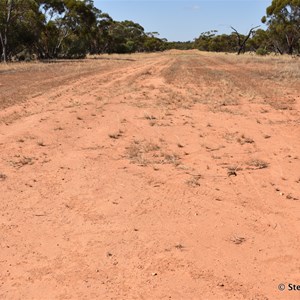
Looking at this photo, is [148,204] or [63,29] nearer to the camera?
[148,204]

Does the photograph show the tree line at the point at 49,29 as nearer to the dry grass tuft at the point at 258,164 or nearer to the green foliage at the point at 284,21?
the green foliage at the point at 284,21

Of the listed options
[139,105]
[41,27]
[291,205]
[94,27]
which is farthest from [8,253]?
[94,27]

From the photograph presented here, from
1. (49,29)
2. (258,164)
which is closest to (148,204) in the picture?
(258,164)

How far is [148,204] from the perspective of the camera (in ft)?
16.7

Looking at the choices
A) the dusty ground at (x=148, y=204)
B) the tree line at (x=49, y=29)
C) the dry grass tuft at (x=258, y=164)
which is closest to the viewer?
the dusty ground at (x=148, y=204)

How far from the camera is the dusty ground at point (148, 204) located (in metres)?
3.61

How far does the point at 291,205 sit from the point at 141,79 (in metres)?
13.2

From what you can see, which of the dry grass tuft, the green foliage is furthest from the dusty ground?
the green foliage

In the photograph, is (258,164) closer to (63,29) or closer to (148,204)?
(148,204)

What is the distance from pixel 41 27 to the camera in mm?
43125

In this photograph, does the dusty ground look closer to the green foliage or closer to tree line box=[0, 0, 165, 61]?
tree line box=[0, 0, 165, 61]

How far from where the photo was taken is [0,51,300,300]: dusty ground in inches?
142

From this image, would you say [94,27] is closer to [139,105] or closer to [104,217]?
[139,105]

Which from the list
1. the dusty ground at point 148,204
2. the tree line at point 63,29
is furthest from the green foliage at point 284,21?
the dusty ground at point 148,204
